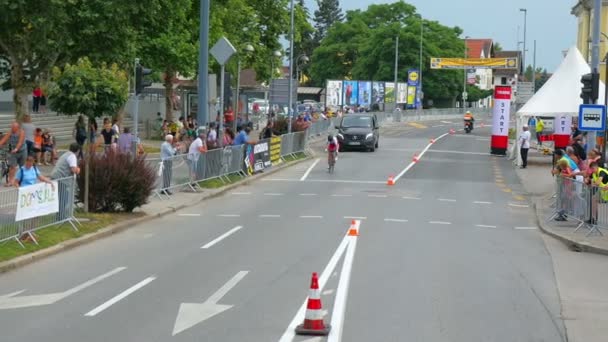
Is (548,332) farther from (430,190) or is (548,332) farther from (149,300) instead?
(430,190)

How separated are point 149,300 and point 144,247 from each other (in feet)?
16.8

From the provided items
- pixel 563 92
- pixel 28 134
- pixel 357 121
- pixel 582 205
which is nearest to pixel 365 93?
pixel 357 121

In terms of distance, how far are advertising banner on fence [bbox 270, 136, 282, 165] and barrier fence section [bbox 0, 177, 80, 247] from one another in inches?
711

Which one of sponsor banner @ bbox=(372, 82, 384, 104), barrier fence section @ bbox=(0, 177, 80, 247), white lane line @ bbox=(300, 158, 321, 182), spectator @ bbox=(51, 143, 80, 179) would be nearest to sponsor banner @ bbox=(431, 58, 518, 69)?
sponsor banner @ bbox=(372, 82, 384, 104)

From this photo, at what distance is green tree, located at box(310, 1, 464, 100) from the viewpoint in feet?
366

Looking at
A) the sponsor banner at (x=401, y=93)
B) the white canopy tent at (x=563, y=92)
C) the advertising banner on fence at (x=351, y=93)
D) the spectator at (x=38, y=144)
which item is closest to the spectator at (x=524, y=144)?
the white canopy tent at (x=563, y=92)

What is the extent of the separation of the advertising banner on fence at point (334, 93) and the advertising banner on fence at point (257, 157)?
55.8 meters

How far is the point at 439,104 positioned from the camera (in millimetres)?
118438

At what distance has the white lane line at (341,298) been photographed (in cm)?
1035

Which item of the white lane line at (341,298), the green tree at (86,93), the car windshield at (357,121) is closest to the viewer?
the white lane line at (341,298)

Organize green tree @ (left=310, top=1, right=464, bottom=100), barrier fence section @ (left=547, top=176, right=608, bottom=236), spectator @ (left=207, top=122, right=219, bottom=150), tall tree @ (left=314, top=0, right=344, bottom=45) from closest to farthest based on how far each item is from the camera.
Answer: barrier fence section @ (left=547, top=176, right=608, bottom=236), spectator @ (left=207, top=122, right=219, bottom=150), green tree @ (left=310, top=1, right=464, bottom=100), tall tree @ (left=314, top=0, right=344, bottom=45)

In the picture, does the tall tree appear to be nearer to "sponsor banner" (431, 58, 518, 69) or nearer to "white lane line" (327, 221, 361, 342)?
"sponsor banner" (431, 58, 518, 69)

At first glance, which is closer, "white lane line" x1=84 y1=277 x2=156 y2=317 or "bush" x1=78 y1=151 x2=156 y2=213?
"white lane line" x1=84 y1=277 x2=156 y2=317

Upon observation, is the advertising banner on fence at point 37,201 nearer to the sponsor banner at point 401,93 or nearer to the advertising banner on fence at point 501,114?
the advertising banner on fence at point 501,114
